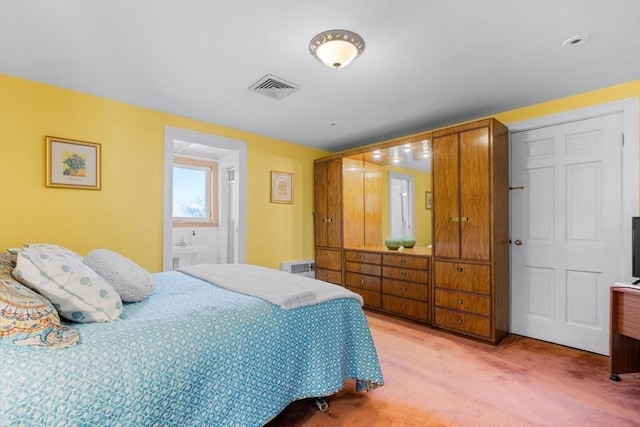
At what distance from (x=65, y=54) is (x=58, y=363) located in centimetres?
220

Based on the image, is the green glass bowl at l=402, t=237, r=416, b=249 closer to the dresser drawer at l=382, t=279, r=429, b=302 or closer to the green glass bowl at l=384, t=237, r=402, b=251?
the green glass bowl at l=384, t=237, r=402, b=251

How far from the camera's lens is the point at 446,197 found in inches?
125

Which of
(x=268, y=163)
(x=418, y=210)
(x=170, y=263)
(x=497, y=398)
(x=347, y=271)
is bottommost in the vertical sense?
(x=497, y=398)

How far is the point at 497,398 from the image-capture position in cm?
195

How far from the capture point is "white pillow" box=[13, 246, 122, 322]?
1222 mm

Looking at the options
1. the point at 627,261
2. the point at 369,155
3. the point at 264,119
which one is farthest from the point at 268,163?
the point at 627,261

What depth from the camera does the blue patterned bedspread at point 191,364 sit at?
3.18ft

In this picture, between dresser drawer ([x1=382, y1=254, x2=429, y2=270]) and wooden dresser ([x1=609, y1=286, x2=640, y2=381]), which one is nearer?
wooden dresser ([x1=609, y1=286, x2=640, y2=381])

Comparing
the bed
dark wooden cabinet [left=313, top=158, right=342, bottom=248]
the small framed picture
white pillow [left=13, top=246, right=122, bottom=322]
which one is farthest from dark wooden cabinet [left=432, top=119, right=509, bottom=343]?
white pillow [left=13, top=246, right=122, bottom=322]

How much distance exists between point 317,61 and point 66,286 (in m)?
2.04

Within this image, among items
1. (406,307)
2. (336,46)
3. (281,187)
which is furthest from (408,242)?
(336,46)

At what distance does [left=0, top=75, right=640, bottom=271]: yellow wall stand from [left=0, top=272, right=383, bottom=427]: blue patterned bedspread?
150 cm

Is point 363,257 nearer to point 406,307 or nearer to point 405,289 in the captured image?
point 405,289

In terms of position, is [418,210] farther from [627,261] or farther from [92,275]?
[92,275]
